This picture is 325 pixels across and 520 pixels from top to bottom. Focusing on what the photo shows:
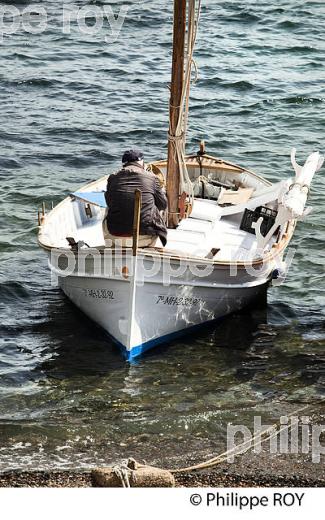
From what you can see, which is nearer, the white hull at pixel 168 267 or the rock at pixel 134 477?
the rock at pixel 134 477

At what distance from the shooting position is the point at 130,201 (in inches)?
585

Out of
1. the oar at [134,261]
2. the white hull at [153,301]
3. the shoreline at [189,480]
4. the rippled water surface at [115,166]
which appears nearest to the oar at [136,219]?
the oar at [134,261]

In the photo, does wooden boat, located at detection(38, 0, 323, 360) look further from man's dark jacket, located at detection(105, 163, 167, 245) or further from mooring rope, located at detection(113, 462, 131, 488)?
mooring rope, located at detection(113, 462, 131, 488)

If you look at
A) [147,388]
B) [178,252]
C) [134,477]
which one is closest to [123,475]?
[134,477]

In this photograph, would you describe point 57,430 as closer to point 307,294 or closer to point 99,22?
point 307,294

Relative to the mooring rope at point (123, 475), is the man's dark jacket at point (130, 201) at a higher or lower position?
higher

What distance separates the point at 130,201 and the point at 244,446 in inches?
158

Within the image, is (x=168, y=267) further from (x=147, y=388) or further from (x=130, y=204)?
(x=147, y=388)

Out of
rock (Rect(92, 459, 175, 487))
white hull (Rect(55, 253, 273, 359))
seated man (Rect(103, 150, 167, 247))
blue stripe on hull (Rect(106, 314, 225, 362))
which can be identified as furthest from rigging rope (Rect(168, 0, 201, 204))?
rock (Rect(92, 459, 175, 487))

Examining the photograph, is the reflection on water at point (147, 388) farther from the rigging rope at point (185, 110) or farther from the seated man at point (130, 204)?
the rigging rope at point (185, 110)

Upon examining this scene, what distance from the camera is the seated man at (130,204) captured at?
14.9 m

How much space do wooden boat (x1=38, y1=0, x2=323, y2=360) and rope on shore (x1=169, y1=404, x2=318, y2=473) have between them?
2593 mm

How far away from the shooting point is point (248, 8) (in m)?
38.0

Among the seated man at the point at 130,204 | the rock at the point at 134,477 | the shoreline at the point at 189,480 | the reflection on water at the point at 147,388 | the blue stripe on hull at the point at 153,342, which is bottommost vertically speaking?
the reflection on water at the point at 147,388
